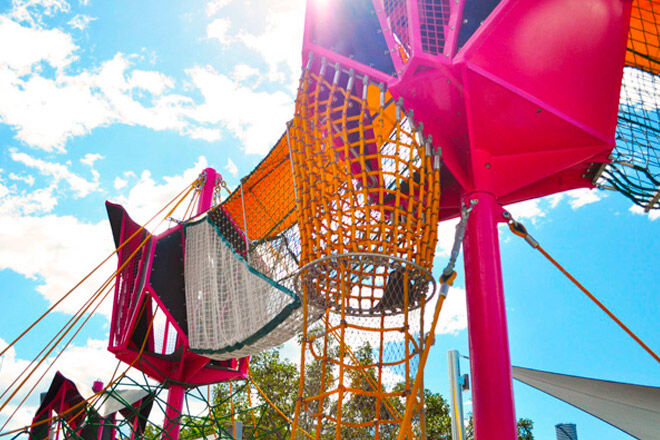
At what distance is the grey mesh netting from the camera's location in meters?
4.62

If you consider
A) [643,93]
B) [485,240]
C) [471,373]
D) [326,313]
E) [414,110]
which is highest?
[643,93]

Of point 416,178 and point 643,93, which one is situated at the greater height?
point 643,93

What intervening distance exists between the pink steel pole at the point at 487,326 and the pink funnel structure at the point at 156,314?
165 inches

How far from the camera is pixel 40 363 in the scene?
21.1ft

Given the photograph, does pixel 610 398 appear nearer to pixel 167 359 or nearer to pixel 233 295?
pixel 233 295

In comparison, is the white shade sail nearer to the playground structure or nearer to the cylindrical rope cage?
the playground structure

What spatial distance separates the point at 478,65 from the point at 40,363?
5.86m

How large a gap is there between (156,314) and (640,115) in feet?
21.9

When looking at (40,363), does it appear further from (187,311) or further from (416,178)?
(416,178)

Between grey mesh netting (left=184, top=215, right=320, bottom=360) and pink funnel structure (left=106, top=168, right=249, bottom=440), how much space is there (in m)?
0.46

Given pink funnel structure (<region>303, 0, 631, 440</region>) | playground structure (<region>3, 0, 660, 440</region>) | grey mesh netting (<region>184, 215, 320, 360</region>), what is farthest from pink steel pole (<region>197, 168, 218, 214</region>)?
pink funnel structure (<region>303, 0, 631, 440</region>)

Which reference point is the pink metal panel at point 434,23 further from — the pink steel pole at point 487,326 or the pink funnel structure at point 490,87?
the pink steel pole at point 487,326

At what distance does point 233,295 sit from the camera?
582 cm

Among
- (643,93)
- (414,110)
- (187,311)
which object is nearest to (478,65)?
(414,110)
